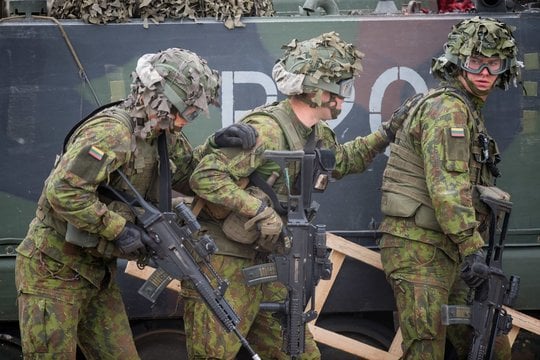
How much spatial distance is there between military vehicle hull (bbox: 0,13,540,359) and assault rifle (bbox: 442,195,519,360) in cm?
58

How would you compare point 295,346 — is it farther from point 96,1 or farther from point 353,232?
point 96,1

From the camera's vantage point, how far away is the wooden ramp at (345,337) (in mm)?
6520

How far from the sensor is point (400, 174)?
6.15 meters

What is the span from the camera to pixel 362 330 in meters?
6.77

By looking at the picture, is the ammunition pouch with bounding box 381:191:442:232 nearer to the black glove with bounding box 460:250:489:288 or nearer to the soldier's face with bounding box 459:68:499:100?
the black glove with bounding box 460:250:489:288

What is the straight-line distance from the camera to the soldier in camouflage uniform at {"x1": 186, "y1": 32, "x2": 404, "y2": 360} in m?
5.59

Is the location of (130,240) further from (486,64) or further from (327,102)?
(486,64)

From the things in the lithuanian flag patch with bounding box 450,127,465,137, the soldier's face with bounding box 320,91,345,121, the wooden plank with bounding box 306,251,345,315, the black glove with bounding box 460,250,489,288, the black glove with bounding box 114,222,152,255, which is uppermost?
the soldier's face with bounding box 320,91,345,121

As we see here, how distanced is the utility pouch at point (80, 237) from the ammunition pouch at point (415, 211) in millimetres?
1646

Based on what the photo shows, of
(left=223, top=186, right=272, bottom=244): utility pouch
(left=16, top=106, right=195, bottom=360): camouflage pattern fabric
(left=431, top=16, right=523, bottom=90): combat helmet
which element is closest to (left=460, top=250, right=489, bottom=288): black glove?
(left=431, top=16, right=523, bottom=90): combat helmet

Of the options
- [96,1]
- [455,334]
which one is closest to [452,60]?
[455,334]

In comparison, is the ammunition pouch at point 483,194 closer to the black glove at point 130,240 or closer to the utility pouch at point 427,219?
the utility pouch at point 427,219

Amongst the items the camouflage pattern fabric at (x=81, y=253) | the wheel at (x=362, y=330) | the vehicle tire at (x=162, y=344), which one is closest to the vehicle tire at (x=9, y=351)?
the vehicle tire at (x=162, y=344)

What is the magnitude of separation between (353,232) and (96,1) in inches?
74.6
